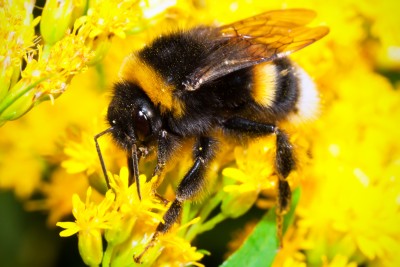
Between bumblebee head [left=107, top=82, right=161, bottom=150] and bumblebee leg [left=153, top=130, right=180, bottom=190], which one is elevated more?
bumblebee head [left=107, top=82, right=161, bottom=150]

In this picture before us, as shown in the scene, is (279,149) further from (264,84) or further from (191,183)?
(191,183)

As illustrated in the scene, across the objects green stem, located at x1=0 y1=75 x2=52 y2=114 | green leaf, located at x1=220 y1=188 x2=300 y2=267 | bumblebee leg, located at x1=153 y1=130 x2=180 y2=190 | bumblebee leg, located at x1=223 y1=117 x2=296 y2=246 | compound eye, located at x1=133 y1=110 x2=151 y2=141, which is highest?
green stem, located at x1=0 y1=75 x2=52 y2=114

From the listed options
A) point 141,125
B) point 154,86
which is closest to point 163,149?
point 141,125

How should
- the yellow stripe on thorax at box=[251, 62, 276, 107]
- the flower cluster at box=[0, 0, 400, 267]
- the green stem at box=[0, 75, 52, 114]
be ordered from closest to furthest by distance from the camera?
the green stem at box=[0, 75, 52, 114]
the flower cluster at box=[0, 0, 400, 267]
the yellow stripe on thorax at box=[251, 62, 276, 107]

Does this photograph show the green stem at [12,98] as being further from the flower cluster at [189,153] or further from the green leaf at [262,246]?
the green leaf at [262,246]

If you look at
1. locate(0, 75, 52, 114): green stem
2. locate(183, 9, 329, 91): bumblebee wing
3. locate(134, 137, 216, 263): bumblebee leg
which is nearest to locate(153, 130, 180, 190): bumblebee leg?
locate(134, 137, 216, 263): bumblebee leg

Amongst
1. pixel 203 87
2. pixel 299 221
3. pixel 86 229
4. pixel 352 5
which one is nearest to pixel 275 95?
pixel 203 87

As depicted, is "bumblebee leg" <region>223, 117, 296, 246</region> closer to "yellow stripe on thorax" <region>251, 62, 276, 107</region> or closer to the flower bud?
"yellow stripe on thorax" <region>251, 62, 276, 107</region>
